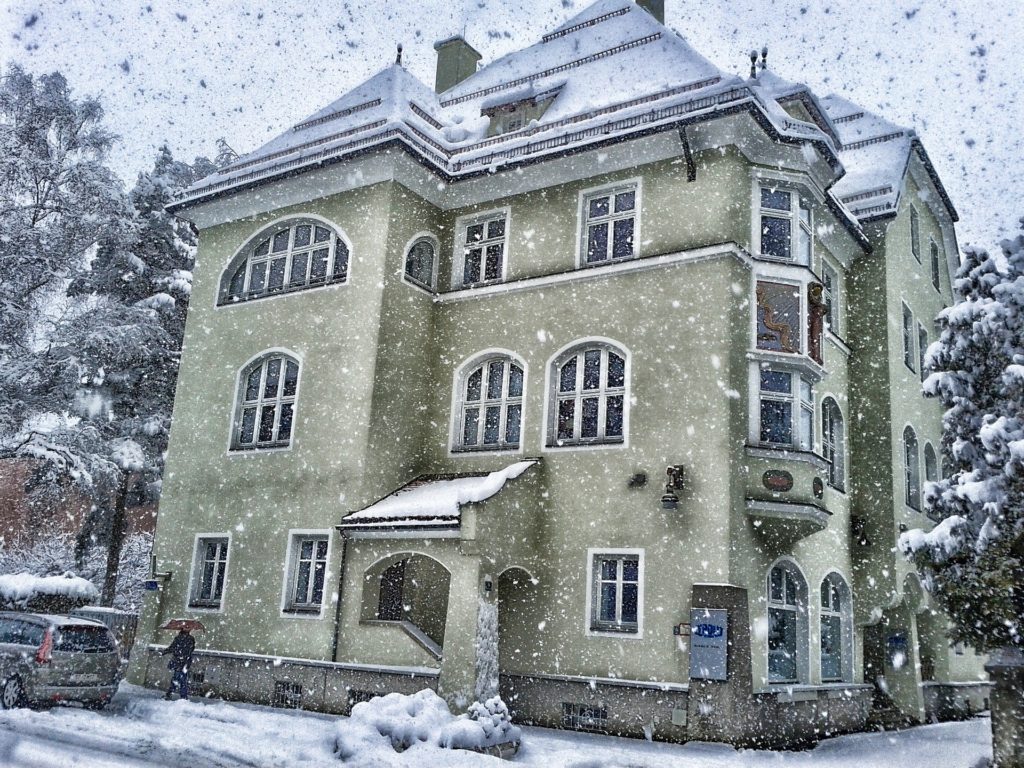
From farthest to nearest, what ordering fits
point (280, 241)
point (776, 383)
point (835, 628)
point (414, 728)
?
1. point (280, 241)
2. point (835, 628)
3. point (776, 383)
4. point (414, 728)

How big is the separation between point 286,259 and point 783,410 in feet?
36.4

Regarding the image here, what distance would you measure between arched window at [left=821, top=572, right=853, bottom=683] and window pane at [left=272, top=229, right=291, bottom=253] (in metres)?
13.5

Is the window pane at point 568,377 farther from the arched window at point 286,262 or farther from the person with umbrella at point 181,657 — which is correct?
the person with umbrella at point 181,657

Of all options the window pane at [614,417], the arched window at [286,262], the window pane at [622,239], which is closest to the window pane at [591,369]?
the window pane at [614,417]

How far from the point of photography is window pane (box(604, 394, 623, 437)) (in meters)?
17.4

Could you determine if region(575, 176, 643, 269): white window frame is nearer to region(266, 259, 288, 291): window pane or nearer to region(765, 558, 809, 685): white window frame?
region(765, 558, 809, 685): white window frame

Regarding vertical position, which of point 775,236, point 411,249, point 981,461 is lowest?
point 981,461

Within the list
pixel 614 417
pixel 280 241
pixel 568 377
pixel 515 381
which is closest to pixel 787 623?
pixel 614 417

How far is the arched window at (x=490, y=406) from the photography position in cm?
1875

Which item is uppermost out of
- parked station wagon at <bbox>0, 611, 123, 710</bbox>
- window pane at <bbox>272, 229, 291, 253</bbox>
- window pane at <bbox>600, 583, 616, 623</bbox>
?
window pane at <bbox>272, 229, 291, 253</bbox>

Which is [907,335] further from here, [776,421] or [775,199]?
[776,421]

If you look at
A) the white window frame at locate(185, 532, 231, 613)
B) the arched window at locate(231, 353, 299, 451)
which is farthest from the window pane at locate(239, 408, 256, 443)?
the white window frame at locate(185, 532, 231, 613)

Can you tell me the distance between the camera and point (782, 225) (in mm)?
18312

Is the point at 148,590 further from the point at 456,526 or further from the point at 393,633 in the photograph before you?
the point at 456,526
